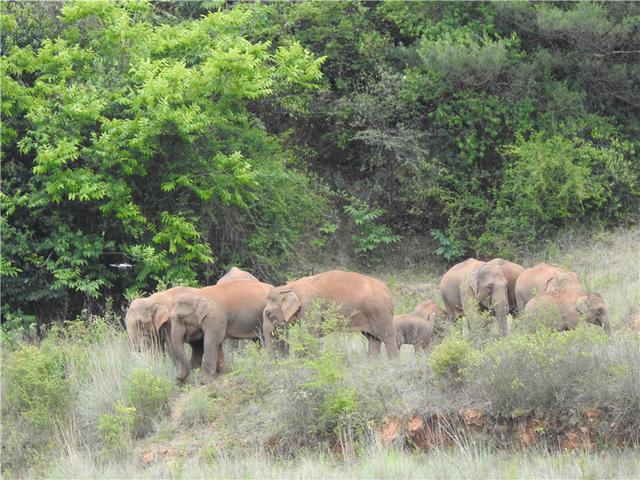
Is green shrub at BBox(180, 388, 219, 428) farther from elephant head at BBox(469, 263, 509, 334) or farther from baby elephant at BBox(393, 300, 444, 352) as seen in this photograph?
elephant head at BBox(469, 263, 509, 334)

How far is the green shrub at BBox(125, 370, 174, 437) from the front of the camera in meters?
15.8

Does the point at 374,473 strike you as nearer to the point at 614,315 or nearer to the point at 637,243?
the point at 614,315

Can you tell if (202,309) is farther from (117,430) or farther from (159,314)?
(117,430)

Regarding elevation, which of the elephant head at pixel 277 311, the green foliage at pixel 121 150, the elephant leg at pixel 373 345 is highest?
the green foliage at pixel 121 150

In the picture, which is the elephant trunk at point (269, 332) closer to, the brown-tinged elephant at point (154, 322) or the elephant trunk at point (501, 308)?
the brown-tinged elephant at point (154, 322)

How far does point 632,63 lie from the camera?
33188mm

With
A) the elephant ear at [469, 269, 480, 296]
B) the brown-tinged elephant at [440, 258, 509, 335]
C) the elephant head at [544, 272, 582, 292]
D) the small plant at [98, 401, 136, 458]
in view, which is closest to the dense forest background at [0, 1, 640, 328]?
the brown-tinged elephant at [440, 258, 509, 335]

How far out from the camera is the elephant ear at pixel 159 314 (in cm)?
1680

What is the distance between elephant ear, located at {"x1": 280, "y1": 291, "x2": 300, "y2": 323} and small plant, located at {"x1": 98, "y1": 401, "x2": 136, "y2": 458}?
7.79ft

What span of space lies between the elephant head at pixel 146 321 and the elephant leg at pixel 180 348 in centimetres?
39

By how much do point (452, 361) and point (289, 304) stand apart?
2873mm

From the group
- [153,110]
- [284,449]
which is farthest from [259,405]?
[153,110]

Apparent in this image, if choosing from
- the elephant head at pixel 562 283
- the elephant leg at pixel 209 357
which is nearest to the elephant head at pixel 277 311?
the elephant leg at pixel 209 357

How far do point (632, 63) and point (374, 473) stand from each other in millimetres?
22945
